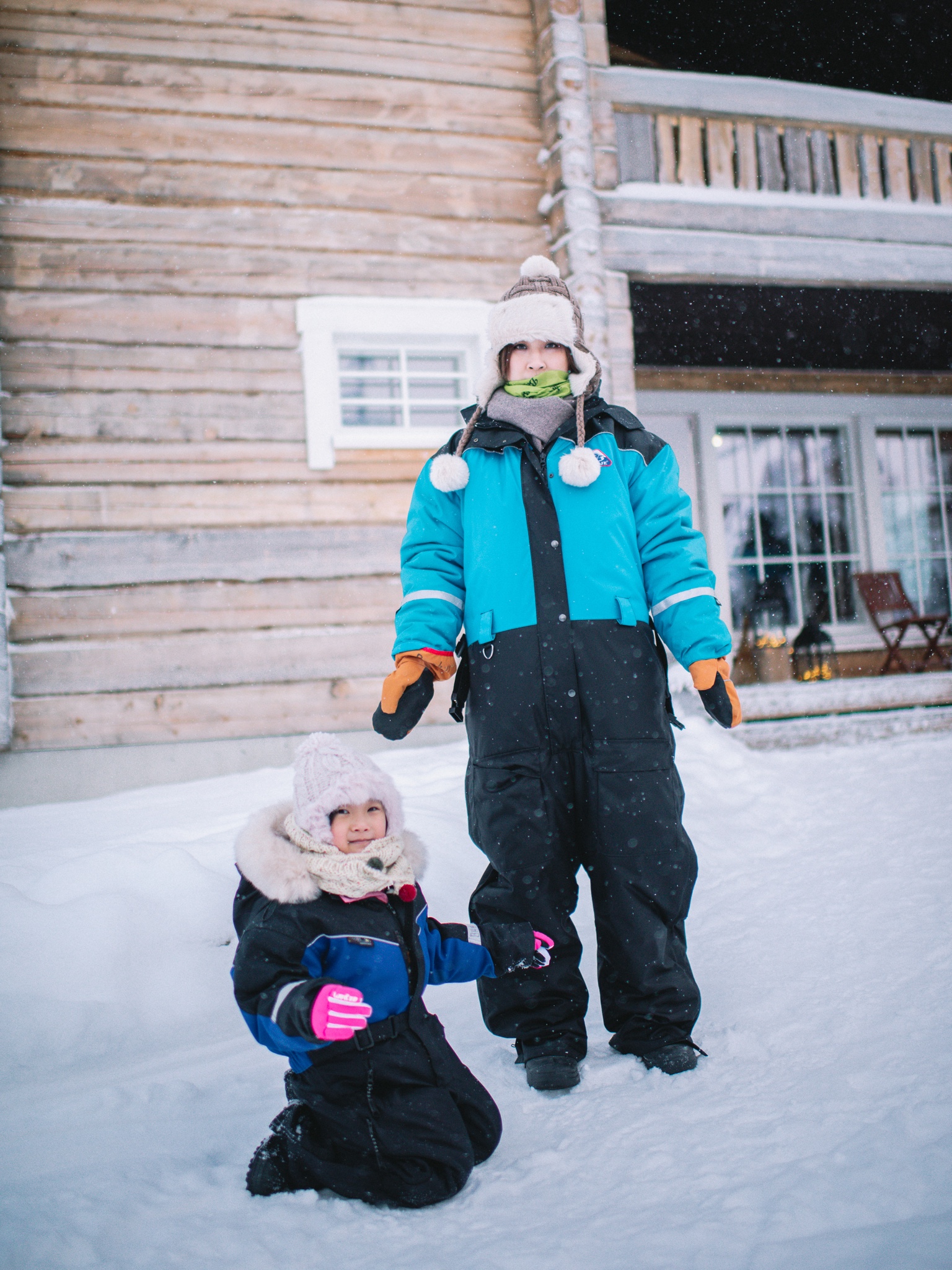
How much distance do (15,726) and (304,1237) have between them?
3.68 meters

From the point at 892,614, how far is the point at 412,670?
22.6 feet

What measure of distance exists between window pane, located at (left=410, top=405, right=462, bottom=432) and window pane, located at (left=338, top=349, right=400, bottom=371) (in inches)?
10.6

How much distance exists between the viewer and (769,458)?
26.0 ft

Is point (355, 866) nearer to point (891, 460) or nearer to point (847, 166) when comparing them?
point (847, 166)

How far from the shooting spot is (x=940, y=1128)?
1.57 meters

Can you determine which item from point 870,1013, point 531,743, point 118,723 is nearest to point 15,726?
point 118,723

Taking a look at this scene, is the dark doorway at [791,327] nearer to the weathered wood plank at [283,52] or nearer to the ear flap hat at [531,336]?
the weathered wood plank at [283,52]

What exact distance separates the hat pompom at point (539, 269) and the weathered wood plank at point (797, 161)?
4009 millimetres

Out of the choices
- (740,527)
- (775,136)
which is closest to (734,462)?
(740,527)

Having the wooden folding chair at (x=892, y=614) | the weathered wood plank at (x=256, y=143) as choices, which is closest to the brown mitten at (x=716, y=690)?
the weathered wood plank at (x=256, y=143)

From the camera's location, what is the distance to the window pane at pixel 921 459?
8.27 metres

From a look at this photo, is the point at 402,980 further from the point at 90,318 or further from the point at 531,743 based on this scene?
the point at 90,318

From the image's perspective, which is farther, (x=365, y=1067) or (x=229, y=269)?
(x=229, y=269)

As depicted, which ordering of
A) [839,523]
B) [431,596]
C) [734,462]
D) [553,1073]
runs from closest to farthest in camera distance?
1. [553,1073]
2. [431,596]
3. [734,462]
4. [839,523]
